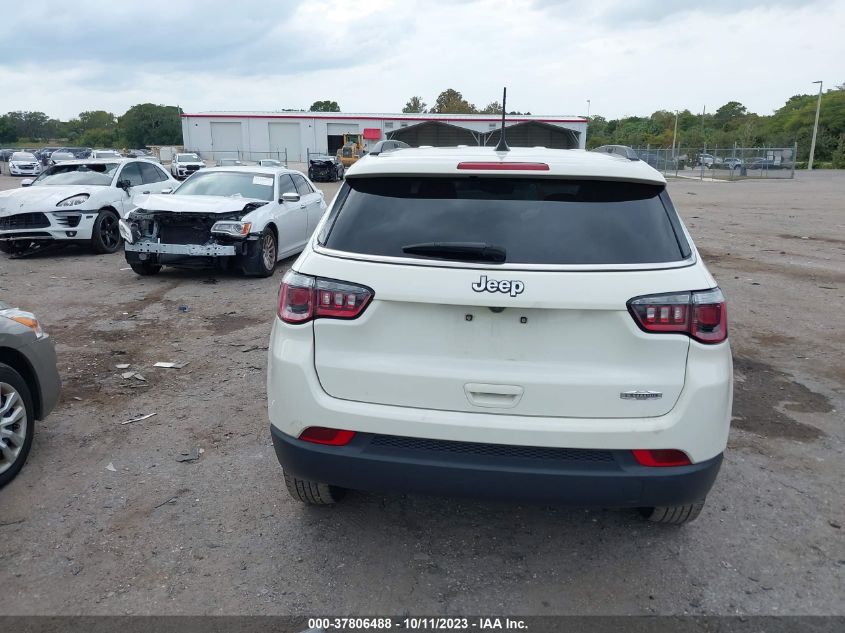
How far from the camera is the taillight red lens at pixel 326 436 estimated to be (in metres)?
2.89

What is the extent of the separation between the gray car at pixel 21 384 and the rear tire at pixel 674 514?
353 cm

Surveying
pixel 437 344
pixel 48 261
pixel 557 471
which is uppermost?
pixel 437 344

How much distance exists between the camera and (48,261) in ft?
39.2

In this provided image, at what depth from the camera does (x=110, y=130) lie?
4599 inches

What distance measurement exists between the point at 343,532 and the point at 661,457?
163 cm

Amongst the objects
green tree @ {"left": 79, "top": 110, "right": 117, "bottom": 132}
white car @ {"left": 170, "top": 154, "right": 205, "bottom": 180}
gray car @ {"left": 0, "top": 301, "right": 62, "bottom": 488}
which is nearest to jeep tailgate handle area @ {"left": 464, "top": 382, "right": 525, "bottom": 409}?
gray car @ {"left": 0, "top": 301, "right": 62, "bottom": 488}

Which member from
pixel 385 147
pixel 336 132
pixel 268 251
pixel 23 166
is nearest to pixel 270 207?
pixel 268 251

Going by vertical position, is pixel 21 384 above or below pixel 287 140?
below

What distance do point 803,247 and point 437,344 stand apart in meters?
13.2

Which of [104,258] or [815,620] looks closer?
[815,620]

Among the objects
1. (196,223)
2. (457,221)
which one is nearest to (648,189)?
(457,221)

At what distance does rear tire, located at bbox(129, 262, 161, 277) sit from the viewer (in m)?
10.2

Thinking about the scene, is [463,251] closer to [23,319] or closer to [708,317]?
[708,317]

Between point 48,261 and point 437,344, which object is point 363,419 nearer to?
point 437,344
